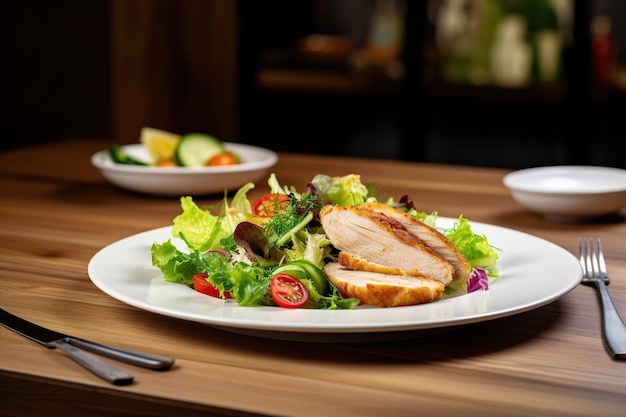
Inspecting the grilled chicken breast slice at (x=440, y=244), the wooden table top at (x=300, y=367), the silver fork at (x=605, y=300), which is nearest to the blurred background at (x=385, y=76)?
the silver fork at (x=605, y=300)

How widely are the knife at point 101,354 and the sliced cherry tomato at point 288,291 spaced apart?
189 millimetres

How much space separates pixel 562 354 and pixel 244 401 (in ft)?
1.34

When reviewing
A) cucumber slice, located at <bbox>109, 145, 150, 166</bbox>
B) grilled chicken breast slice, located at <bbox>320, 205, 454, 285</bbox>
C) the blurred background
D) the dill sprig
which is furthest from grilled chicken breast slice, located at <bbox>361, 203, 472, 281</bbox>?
the blurred background

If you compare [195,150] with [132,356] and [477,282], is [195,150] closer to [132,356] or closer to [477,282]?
[477,282]

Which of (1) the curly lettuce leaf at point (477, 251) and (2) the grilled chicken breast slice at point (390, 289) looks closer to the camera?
(2) the grilled chicken breast slice at point (390, 289)

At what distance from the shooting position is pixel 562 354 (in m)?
1.08

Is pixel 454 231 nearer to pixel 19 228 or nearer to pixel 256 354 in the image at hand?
pixel 256 354

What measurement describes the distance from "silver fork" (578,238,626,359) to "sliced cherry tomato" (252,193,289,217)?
0.50m

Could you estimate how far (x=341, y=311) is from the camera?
43.8 inches

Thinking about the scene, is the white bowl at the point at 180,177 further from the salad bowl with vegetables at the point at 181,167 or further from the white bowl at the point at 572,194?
the white bowl at the point at 572,194

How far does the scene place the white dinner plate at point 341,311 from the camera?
104 cm

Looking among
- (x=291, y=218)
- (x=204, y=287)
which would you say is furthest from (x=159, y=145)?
(x=204, y=287)

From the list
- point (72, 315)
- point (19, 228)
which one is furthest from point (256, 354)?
point (19, 228)

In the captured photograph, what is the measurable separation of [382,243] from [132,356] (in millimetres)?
422
